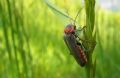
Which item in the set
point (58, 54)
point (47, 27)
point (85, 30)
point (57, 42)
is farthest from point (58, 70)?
point (85, 30)

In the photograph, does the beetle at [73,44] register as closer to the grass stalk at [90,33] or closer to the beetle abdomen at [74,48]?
the beetle abdomen at [74,48]

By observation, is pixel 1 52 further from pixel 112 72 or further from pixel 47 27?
pixel 47 27

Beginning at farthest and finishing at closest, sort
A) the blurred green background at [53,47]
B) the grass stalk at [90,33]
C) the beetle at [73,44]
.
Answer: the blurred green background at [53,47] → the beetle at [73,44] → the grass stalk at [90,33]

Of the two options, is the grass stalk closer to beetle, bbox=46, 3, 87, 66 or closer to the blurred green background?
beetle, bbox=46, 3, 87, 66

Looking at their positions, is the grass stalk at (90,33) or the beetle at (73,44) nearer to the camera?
the grass stalk at (90,33)

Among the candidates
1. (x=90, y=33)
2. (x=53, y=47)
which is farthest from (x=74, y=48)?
(x=53, y=47)

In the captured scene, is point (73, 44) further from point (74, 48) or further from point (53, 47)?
point (53, 47)

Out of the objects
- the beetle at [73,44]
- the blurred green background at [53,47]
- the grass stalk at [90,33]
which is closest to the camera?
the grass stalk at [90,33]

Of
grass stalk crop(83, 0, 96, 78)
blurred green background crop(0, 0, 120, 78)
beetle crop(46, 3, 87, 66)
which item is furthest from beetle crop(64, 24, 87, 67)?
blurred green background crop(0, 0, 120, 78)

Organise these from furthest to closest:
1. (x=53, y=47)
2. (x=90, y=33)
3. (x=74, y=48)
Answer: (x=53, y=47), (x=74, y=48), (x=90, y=33)

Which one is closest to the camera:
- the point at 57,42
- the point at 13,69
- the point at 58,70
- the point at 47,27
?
the point at 13,69

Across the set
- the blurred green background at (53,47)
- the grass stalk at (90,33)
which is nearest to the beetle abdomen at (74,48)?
the grass stalk at (90,33)
